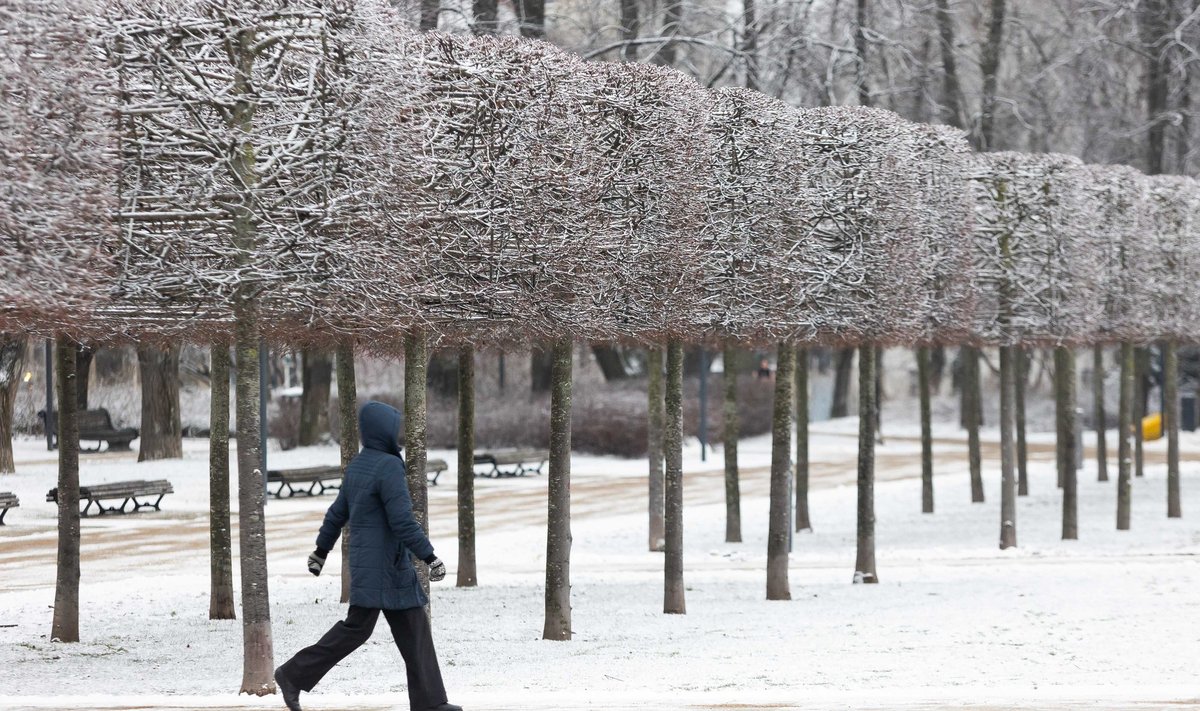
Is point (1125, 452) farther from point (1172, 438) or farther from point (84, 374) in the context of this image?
point (84, 374)

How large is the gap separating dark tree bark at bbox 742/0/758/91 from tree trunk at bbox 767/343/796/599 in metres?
7.99

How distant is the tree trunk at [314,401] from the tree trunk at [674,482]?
65.2 ft

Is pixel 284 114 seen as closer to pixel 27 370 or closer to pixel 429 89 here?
pixel 429 89

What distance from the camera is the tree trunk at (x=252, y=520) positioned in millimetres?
9906

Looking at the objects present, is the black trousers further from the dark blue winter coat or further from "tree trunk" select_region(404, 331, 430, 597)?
"tree trunk" select_region(404, 331, 430, 597)

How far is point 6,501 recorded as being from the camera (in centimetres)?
1814

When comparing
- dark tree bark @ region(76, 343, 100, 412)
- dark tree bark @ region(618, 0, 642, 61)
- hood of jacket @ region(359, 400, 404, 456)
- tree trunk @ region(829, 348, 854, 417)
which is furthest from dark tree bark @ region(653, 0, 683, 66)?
tree trunk @ region(829, 348, 854, 417)

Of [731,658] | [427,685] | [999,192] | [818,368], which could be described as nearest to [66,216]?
[427,685]

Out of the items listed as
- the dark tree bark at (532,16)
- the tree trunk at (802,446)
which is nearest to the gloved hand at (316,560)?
the tree trunk at (802,446)

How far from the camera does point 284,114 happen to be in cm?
1001

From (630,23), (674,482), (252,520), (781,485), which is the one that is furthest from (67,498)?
(630,23)

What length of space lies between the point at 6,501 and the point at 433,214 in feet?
29.5

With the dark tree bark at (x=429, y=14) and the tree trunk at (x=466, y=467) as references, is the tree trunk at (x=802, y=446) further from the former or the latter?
the tree trunk at (x=466, y=467)

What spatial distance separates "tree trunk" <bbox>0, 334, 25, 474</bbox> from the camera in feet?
63.1
